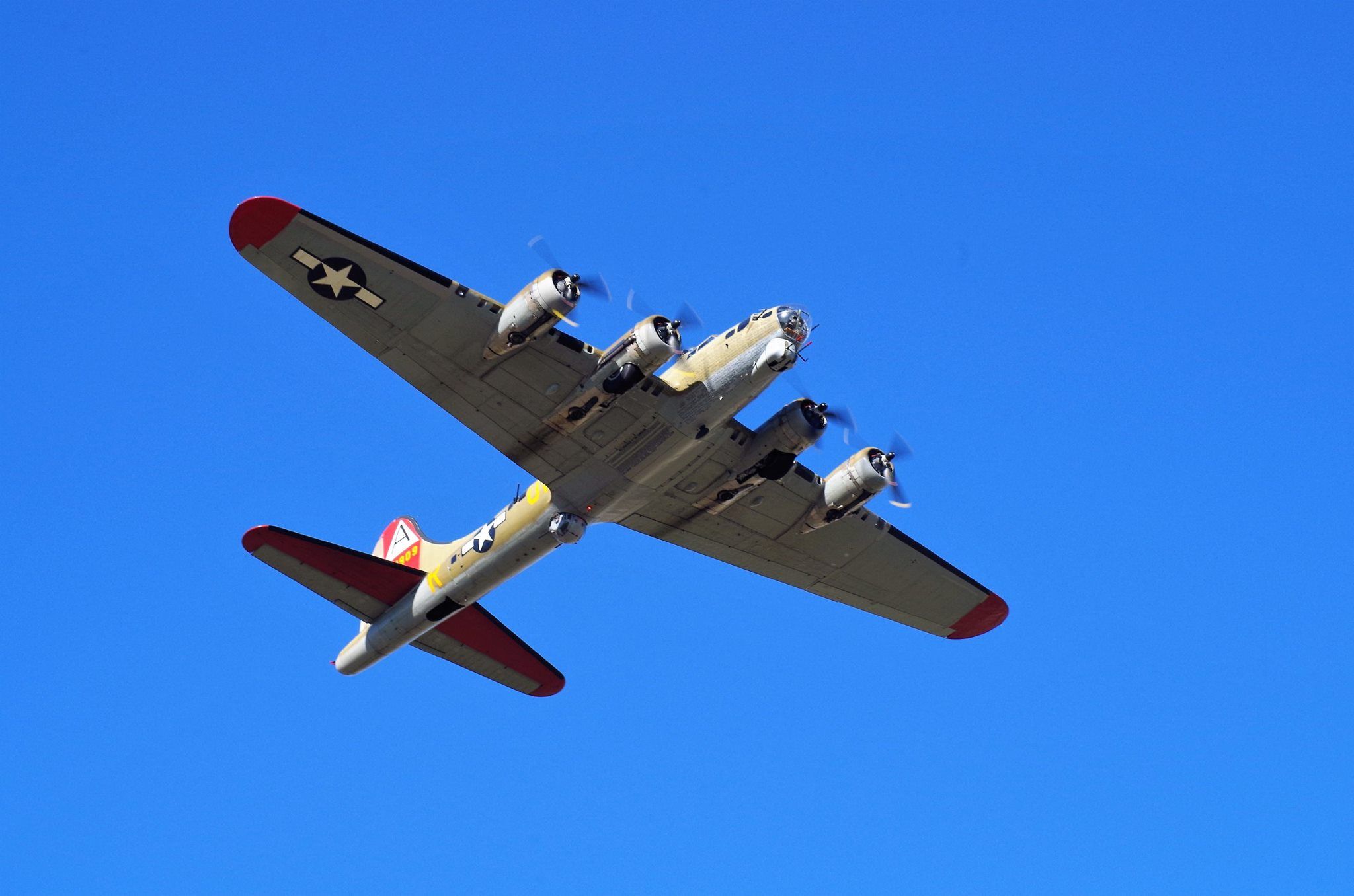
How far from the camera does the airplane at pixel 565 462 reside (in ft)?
105

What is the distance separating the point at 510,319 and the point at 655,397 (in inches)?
163

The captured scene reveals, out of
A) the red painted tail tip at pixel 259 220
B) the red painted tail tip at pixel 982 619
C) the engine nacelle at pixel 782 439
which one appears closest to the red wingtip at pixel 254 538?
the red painted tail tip at pixel 259 220

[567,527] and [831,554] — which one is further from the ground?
[831,554]

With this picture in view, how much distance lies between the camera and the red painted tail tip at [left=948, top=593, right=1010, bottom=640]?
143ft

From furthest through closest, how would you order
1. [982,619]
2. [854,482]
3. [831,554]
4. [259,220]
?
[982,619]
[831,554]
[854,482]
[259,220]

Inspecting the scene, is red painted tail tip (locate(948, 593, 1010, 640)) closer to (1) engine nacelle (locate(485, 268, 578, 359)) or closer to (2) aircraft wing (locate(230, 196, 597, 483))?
(2) aircraft wing (locate(230, 196, 597, 483))

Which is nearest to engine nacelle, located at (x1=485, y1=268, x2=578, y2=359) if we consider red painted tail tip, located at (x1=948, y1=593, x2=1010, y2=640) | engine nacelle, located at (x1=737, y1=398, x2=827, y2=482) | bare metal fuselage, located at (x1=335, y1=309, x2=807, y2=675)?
bare metal fuselage, located at (x1=335, y1=309, x2=807, y2=675)

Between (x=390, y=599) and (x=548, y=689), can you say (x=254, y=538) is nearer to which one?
(x=390, y=599)

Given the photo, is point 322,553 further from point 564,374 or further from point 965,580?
point 965,580

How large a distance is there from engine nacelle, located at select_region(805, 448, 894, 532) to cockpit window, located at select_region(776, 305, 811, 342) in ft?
18.0

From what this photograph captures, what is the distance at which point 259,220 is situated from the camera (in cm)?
3047

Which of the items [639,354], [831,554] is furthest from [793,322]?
[831,554]

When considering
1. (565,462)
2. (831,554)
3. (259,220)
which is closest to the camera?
(259,220)

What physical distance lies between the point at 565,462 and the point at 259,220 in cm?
972
